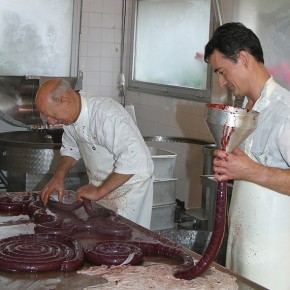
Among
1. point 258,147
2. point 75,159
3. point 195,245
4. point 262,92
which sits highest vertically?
point 262,92

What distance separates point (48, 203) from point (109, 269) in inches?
40.6

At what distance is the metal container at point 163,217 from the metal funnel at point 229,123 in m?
2.31

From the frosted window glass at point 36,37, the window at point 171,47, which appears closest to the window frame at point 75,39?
the frosted window glass at point 36,37

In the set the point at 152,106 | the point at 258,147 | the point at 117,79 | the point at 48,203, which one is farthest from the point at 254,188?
the point at 117,79

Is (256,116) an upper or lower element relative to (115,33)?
lower

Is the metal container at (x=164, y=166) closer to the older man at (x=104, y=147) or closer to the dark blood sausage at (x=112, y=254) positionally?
the older man at (x=104, y=147)

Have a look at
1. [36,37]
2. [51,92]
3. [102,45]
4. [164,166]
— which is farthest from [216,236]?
[102,45]

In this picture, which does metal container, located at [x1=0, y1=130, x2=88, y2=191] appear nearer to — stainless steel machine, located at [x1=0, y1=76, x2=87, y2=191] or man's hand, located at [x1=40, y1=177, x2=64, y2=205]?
stainless steel machine, located at [x1=0, y1=76, x2=87, y2=191]

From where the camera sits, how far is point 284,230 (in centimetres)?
262

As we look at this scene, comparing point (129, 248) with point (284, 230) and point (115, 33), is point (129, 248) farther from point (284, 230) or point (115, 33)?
point (115, 33)

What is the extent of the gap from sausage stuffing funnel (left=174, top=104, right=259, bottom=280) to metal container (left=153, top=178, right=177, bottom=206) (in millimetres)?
2155

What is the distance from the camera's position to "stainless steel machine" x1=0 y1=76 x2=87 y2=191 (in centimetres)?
454

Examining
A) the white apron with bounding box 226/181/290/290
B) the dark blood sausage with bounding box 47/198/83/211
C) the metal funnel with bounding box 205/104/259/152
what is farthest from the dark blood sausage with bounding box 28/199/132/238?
the metal funnel with bounding box 205/104/259/152

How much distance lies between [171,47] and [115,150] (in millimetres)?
3019
